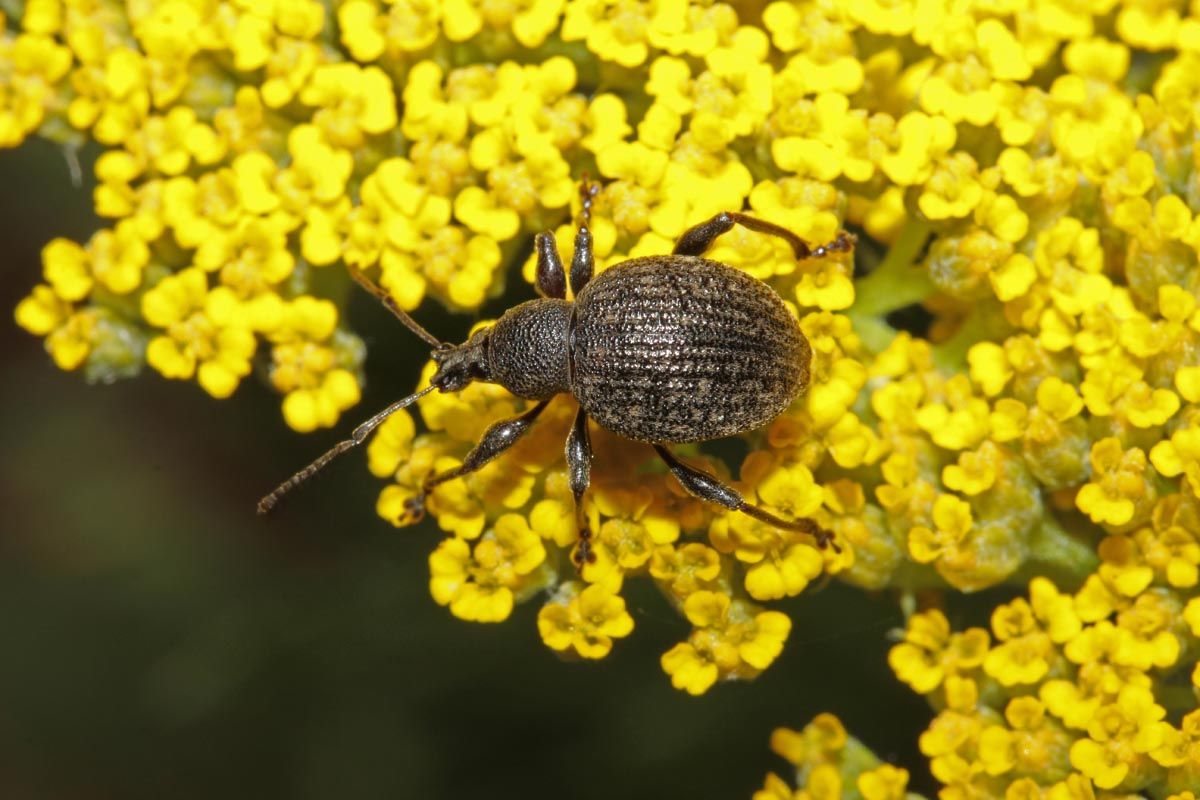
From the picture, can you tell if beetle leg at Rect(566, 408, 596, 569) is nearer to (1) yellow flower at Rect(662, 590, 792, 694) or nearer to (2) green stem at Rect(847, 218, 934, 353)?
(1) yellow flower at Rect(662, 590, 792, 694)

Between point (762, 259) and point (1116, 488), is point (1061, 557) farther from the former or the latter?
point (762, 259)

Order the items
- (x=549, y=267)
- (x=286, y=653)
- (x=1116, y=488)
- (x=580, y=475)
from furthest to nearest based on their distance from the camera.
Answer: (x=286, y=653)
(x=549, y=267)
(x=580, y=475)
(x=1116, y=488)

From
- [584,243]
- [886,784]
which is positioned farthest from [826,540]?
[584,243]

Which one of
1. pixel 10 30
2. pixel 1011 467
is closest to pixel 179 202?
pixel 10 30

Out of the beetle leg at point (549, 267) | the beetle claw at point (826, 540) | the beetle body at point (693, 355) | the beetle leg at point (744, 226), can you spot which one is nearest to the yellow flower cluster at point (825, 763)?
the beetle claw at point (826, 540)

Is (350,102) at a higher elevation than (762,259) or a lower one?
higher

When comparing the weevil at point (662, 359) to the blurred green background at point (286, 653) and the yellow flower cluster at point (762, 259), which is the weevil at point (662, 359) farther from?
the blurred green background at point (286, 653)
